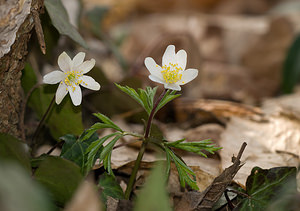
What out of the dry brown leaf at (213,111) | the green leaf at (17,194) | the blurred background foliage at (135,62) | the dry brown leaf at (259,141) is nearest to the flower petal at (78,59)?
the blurred background foliage at (135,62)

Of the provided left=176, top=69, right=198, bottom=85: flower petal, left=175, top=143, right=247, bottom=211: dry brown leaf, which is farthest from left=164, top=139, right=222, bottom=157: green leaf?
left=176, top=69, right=198, bottom=85: flower petal

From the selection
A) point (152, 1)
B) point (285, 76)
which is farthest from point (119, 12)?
point (285, 76)

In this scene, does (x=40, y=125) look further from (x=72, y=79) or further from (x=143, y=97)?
(x=143, y=97)

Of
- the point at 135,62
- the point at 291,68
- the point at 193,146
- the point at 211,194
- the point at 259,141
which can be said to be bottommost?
the point at 211,194

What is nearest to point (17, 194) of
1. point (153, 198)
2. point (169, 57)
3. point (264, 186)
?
point (153, 198)

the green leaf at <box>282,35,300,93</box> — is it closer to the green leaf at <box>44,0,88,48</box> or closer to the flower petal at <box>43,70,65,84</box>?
the green leaf at <box>44,0,88,48</box>

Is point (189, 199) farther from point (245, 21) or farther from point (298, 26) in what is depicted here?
point (245, 21)
